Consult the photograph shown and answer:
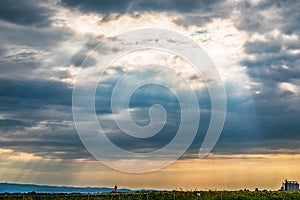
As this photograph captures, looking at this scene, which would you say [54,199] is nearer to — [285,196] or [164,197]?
[164,197]

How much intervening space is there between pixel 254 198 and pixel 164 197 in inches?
472

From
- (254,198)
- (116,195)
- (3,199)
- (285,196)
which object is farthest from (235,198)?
(3,199)

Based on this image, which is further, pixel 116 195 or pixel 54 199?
pixel 116 195

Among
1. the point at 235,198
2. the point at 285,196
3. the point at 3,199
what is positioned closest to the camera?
the point at 3,199

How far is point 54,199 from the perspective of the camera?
73812 mm

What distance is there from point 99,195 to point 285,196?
25.9m

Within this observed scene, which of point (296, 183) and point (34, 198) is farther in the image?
point (296, 183)

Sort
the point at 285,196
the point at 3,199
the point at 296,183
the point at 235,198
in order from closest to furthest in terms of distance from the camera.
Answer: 1. the point at 3,199
2. the point at 235,198
3. the point at 285,196
4. the point at 296,183

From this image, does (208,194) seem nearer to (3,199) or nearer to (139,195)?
(139,195)

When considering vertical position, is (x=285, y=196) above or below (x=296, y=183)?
below

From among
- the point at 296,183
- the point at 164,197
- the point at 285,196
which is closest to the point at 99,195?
the point at 164,197

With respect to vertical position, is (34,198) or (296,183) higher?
(296,183)

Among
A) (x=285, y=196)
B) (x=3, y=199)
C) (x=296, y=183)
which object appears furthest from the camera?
(x=296, y=183)

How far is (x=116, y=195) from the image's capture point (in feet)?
259
